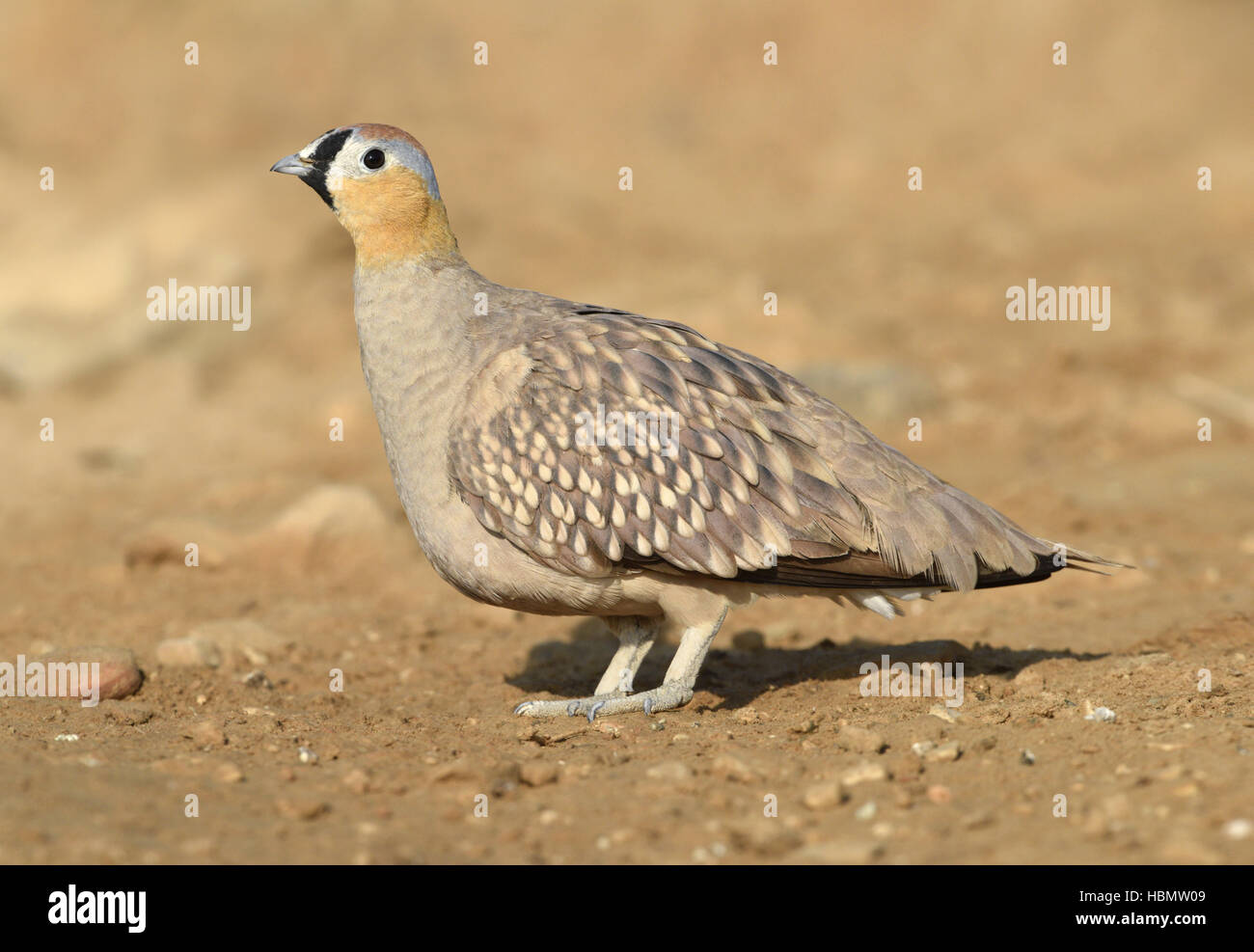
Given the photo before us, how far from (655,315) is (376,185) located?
10155mm

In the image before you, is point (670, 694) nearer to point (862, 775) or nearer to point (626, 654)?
point (626, 654)

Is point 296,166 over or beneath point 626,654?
over

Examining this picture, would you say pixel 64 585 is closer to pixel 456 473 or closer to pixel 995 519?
pixel 456 473

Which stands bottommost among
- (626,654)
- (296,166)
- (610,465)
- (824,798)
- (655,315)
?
(824,798)

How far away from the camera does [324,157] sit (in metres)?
6.64

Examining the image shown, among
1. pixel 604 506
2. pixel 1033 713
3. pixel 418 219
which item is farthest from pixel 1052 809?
pixel 418 219

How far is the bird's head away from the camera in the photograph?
6.59 m

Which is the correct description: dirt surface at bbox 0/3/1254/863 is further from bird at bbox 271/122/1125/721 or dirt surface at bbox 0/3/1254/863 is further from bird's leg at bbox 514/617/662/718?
bird at bbox 271/122/1125/721

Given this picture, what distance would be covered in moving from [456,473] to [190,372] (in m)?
11.3

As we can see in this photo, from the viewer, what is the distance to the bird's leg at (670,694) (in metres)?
6.47

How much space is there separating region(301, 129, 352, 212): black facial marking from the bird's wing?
139cm

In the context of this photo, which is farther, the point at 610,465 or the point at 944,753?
the point at 610,465

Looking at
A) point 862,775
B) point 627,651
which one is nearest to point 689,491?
point 627,651

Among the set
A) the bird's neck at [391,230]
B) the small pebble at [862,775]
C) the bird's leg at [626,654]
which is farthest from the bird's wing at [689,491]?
the small pebble at [862,775]
